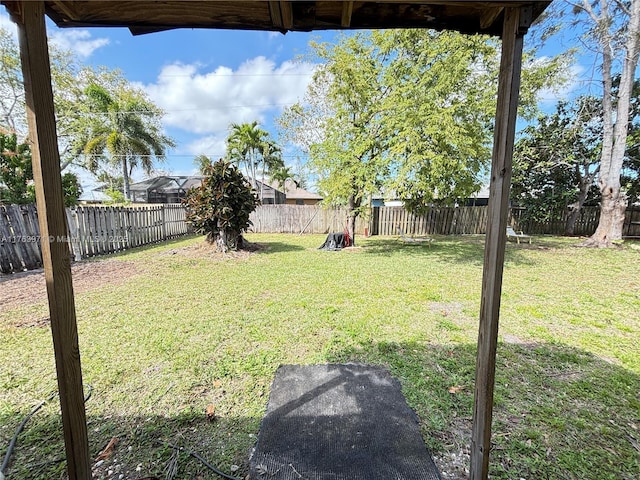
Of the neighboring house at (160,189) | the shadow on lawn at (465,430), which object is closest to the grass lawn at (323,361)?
the shadow on lawn at (465,430)

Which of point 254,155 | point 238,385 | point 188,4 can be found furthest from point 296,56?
point 254,155

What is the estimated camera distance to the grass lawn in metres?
1.76

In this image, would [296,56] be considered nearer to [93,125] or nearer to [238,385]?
[238,385]

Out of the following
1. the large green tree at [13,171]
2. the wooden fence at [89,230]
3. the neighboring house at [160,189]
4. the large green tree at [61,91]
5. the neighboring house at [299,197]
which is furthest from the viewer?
the neighboring house at [299,197]

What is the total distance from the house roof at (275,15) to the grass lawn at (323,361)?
241 centimetres

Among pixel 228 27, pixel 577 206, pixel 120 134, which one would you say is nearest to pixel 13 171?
pixel 228 27

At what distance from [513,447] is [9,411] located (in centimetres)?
353

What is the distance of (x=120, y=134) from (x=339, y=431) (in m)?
21.7

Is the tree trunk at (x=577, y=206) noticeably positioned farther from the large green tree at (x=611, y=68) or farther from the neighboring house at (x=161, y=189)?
the neighboring house at (x=161, y=189)

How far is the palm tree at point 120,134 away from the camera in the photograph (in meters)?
17.0

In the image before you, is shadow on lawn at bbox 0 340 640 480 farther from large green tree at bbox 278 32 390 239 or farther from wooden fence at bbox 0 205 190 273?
large green tree at bbox 278 32 390 239

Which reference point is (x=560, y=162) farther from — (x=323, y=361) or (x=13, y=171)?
(x=13, y=171)

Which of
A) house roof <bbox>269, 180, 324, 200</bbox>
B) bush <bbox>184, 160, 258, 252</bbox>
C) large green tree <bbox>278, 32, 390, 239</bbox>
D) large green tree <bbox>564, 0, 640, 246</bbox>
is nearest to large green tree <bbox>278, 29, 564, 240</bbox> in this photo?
large green tree <bbox>278, 32, 390, 239</bbox>

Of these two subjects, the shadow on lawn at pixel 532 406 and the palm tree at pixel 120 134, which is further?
the palm tree at pixel 120 134
